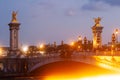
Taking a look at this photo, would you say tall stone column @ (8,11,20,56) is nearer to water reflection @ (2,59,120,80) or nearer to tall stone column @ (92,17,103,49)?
water reflection @ (2,59,120,80)

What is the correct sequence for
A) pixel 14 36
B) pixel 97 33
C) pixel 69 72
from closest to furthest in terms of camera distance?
1. pixel 69 72
2. pixel 97 33
3. pixel 14 36

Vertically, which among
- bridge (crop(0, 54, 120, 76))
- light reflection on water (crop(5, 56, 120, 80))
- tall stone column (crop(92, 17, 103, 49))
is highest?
tall stone column (crop(92, 17, 103, 49))

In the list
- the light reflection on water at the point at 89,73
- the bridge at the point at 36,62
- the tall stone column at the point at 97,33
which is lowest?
the light reflection on water at the point at 89,73

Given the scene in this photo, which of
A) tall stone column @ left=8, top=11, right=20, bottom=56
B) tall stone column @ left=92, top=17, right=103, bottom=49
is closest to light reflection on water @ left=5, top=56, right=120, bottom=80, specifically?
tall stone column @ left=92, top=17, right=103, bottom=49

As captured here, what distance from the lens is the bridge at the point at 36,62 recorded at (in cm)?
6316

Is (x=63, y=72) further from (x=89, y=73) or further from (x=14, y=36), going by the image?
(x=14, y=36)

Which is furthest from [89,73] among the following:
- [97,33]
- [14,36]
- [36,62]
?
[14,36]

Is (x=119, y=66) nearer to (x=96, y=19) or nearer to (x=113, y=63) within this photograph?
(x=113, y=63)

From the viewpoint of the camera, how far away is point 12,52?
118 meters

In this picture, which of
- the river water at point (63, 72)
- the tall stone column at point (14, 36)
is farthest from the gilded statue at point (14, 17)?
the river water at point (63, 72)

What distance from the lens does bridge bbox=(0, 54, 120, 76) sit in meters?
63.2

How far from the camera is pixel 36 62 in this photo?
98.2m

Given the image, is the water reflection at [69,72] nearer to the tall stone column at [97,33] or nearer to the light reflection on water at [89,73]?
the light reflection on water at [89,73]

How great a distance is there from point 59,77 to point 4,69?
64.0 feet
